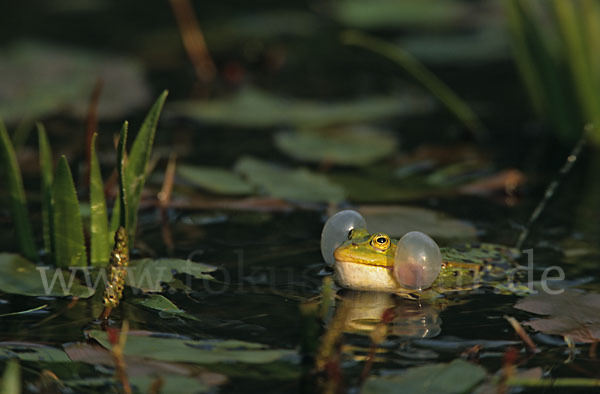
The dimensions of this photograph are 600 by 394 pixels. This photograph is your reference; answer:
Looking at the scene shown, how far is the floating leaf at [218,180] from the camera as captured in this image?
2930 mm

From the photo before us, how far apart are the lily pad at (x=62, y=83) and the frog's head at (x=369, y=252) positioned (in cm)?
188

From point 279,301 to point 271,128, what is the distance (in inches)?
77.3

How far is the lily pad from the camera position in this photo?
12.7 ft

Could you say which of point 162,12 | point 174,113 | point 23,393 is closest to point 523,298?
point 23,393

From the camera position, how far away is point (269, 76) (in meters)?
4.96

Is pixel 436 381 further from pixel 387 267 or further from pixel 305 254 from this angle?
pixel 305 254

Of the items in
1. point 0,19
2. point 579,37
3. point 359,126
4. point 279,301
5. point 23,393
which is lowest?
point 23,393

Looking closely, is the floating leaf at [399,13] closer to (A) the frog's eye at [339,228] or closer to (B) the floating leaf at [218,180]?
(B) the floating leaf at [218,180]

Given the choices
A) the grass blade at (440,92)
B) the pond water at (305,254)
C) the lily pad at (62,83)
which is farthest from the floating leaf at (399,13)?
the lily pad at (62,83)

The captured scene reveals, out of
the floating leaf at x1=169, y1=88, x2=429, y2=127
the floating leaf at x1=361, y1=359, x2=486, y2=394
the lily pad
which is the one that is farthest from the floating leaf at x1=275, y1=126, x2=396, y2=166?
the floating leaf at x1=361, y1=359, x2=486, y2=394

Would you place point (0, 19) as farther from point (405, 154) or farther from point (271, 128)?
point (405, 154)

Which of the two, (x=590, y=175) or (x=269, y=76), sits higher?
(x=269, y=76)

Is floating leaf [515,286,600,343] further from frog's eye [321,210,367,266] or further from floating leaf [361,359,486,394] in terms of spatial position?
frog's eye [321,210,367,266]

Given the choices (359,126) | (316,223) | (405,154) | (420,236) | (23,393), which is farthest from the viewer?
(359,126)
